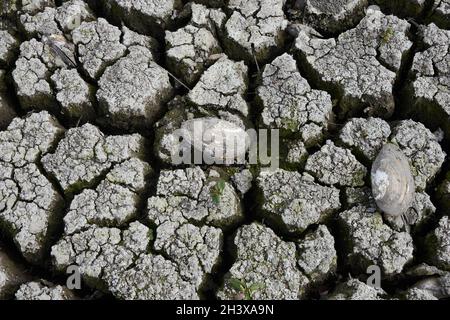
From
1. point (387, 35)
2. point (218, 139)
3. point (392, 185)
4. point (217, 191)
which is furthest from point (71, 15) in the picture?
point (392, 185)

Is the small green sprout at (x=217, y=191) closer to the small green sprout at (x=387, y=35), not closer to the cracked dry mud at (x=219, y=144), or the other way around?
the cracked dry mud at (x=219, y=144)

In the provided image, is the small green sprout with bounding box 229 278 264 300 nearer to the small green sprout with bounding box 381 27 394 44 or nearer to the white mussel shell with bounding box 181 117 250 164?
the white mussel shell with bounding box 181 117 250 164

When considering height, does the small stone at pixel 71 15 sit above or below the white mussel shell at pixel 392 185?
above

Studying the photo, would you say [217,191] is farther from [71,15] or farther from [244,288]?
[71,15]

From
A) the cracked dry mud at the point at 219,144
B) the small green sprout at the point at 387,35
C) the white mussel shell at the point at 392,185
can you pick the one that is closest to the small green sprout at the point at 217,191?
the cracked dry mud at the point at 219,144

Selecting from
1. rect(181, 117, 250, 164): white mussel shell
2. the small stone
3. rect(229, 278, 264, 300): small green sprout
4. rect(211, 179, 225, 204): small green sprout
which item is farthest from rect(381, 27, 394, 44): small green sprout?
the small stone

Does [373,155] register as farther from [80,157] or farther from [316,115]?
[80,157]
